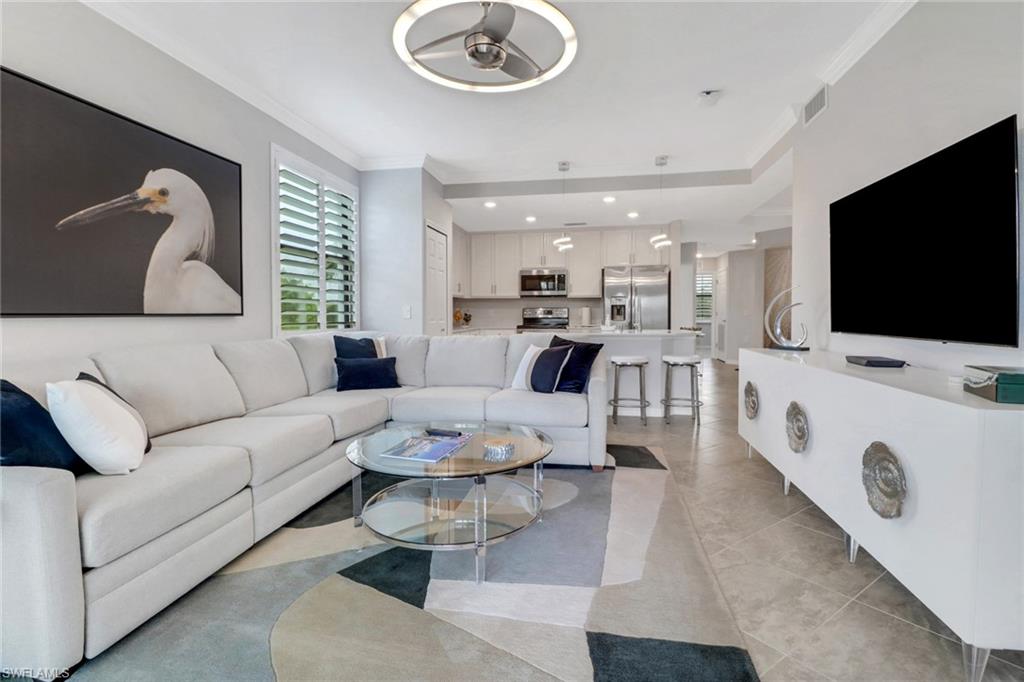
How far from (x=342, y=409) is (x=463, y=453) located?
1043 mm

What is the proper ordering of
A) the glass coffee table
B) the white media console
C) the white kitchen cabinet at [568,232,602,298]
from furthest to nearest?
1. the white kitchen cabinet at [568,232,602,298]
2. the glass coffee table
3. the white media console

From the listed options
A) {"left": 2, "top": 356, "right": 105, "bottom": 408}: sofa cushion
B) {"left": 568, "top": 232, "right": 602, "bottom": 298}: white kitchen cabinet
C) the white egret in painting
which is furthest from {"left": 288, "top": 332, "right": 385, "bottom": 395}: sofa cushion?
{"left": 568, "top": 232, "right": 602, "bottom": 298}: white kitchen cabinet

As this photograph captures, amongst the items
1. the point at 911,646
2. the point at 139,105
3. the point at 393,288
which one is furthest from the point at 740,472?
the point at 139,105

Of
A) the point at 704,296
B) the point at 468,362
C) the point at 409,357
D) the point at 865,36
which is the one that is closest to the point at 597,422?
the point at 468,362

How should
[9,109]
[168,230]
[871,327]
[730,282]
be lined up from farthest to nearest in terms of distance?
[730,282] < [168,230] < [871,327] < [9,109]

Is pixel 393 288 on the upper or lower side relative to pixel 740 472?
upper

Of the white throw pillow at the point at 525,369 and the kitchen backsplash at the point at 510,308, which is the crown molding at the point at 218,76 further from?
the kitchen backsplash at the point at 510,308

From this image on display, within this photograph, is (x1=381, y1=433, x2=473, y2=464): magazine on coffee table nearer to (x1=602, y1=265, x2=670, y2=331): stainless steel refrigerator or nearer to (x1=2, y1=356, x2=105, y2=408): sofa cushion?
(x1=2, y1=356, x2=105, y2=408): sofa cushion

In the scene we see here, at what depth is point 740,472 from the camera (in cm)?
312

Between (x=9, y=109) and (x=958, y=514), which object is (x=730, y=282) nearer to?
(x=958, y=514)

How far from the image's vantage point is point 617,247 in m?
7.21

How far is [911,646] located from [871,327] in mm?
1558

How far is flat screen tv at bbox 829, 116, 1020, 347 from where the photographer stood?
1609mm

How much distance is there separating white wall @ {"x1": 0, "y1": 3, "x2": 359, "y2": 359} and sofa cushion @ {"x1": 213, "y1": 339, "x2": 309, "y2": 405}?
277mm
